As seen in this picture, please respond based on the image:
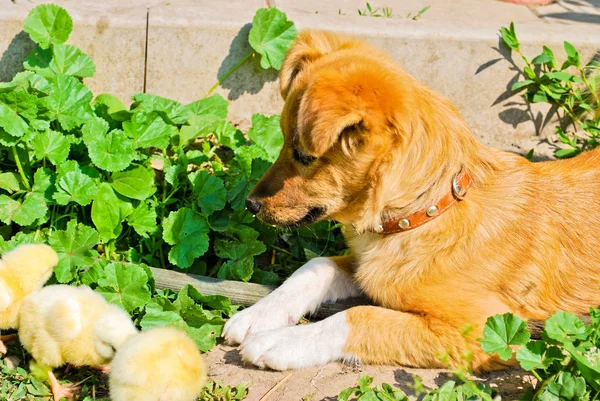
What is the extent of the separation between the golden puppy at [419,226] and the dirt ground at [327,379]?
58 millimetres

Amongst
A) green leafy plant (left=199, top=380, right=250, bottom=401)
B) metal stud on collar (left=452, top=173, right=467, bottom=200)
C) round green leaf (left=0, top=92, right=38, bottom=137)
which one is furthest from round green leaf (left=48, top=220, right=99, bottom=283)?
metal stud on collar (left=452, top=173, right=467, bottom=200)

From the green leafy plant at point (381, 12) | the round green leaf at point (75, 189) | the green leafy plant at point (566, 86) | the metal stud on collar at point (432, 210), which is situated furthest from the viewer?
the green leafy plant at point (381, 12)

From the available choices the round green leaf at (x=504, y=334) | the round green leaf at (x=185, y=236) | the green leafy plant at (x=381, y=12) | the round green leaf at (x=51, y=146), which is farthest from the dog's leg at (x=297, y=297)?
the green leafy plant at (x=381, y=12)

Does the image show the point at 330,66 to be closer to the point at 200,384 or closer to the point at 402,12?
the point at 200,384

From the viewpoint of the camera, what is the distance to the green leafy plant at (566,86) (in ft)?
18.1

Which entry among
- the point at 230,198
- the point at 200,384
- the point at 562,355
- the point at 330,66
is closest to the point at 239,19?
the point at 230,198

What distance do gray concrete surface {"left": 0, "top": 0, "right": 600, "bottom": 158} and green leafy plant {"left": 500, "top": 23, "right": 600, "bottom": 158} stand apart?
0.09 m

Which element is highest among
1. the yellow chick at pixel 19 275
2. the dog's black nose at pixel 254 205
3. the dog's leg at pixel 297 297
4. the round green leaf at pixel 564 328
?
the dog's black nose at pixel 254 205

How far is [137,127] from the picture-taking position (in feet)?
15.4

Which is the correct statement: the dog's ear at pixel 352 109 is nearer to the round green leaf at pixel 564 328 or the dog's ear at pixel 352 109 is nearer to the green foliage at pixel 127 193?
Result: the round green leaf at pixel 564 328

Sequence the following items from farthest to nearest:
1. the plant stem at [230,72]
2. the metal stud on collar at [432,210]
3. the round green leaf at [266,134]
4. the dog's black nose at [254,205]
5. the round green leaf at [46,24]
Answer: the plant stem at [230,72] < the round green leaf at [266,134] < the round green leaf at [46,24] < the dog's black nose at [254,205] < the metal stud on collar at [432,210]

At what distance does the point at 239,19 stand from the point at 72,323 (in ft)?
9.02

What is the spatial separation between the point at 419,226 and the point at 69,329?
1.81 metres

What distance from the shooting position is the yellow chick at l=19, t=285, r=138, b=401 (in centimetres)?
346
